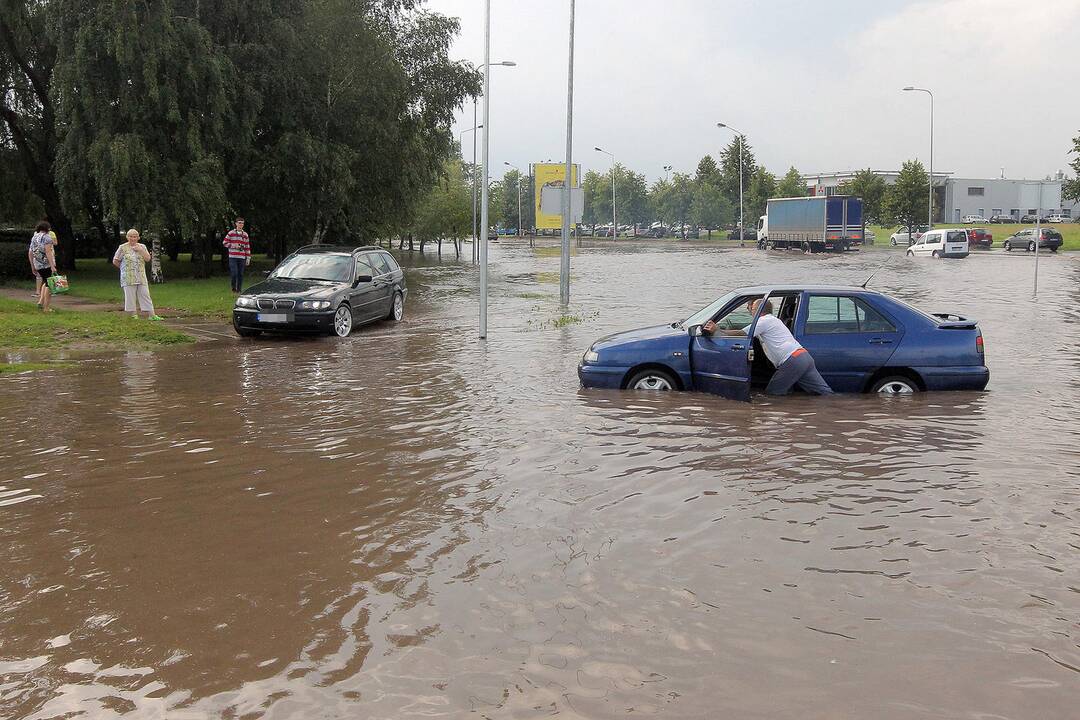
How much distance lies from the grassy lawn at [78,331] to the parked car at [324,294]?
132 cm

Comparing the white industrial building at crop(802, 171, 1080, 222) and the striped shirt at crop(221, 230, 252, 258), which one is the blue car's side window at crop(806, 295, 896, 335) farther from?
the white industrial building at crop(802, 171, 1080, 222)

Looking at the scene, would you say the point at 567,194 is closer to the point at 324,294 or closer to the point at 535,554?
the point at 324,294

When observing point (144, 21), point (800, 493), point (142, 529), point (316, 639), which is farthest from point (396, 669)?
point (144, 21)

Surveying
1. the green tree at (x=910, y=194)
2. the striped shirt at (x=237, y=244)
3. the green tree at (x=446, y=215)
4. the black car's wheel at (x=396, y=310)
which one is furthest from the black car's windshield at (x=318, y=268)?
the green tree at (x=910, y=194)

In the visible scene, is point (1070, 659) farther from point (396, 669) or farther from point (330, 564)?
point (330, 564)

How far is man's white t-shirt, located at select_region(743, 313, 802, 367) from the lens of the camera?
32.0 ft

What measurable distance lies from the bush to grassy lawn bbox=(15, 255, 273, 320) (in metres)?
1.34

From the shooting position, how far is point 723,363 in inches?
388

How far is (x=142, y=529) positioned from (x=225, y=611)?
60.7 inches

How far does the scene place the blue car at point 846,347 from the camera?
10.1 meters

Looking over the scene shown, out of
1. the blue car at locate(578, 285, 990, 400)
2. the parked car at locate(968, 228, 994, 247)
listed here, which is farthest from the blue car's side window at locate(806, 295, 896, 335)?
the parked car at locate(968, 228, 994, 247)

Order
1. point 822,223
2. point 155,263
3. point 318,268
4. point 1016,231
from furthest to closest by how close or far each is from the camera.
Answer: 1. point 1016,231
2. point 822,223
3. point 155,263
4. point 318,268

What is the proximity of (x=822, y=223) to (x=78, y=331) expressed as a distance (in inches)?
1730

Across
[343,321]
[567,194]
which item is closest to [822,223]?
[567,194]
